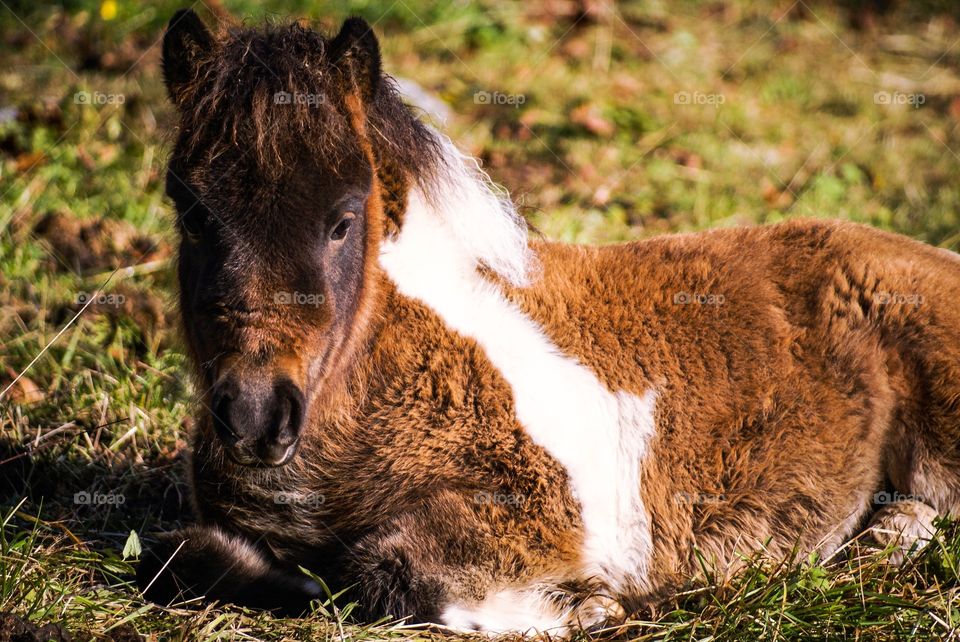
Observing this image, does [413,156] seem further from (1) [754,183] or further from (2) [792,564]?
(1) [754,183]

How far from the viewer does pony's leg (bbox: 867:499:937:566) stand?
358 centimetres

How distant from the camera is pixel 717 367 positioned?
142 inches

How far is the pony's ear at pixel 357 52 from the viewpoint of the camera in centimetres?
312

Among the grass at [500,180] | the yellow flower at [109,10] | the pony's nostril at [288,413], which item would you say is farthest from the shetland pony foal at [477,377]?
the yellow flower at [109,10]

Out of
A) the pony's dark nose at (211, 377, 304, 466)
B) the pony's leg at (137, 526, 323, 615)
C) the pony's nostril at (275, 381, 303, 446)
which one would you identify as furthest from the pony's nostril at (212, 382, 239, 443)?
the pony's leg at (137, 526, 323, 615)

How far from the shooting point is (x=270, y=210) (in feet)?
9.26

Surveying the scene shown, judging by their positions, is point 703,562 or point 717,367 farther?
point 717,367

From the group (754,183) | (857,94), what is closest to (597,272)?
(754,183)

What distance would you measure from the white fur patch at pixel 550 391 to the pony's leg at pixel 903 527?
99 centimetres

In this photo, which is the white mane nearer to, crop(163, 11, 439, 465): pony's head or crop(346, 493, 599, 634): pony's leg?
crop(163, 11, 439, 465): pony's head

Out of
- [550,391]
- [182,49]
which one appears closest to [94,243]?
[182,49]

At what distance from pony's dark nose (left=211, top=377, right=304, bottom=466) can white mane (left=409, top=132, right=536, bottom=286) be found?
1.03 metres

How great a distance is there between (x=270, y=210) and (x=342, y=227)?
31 centimetres

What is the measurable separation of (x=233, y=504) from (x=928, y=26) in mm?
10479
